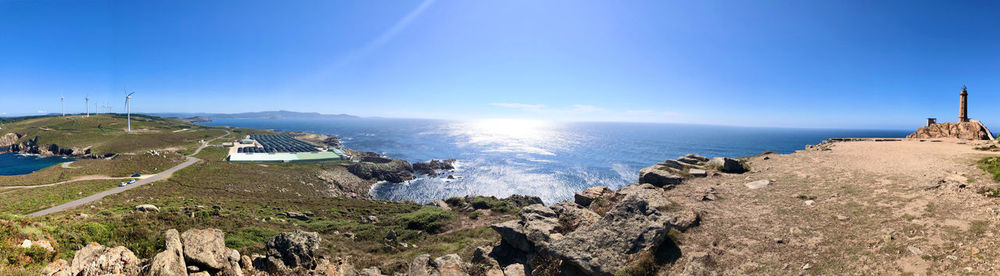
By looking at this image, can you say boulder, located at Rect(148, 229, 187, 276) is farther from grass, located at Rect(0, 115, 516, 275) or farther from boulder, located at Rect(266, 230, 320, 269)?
boulder, located at Rect(266, 230, 320, 269)

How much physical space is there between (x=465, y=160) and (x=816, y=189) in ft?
263

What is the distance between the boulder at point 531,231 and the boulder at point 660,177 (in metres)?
9.48

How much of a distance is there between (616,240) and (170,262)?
A: 43.5 feet

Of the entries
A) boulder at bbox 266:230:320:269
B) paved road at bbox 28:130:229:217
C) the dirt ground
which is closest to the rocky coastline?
boulder at bbox 266:230:320:269

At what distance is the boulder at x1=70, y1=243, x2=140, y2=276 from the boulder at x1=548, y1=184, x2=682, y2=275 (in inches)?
481

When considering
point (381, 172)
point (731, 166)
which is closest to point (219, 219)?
point (731, 166)

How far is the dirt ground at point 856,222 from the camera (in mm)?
8398

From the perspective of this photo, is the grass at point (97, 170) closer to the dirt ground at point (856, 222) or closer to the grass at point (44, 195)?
the grass at point (44, 195)

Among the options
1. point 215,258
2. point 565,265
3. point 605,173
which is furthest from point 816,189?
point 605,173

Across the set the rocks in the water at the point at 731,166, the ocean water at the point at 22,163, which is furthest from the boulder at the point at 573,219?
the ocean water at the point at 22,163

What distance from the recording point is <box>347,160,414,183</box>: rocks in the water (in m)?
65.1

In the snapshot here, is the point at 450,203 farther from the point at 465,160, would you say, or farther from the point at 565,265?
the point at 465,160

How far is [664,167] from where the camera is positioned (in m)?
22.5

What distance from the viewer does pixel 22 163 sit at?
75.8 m
